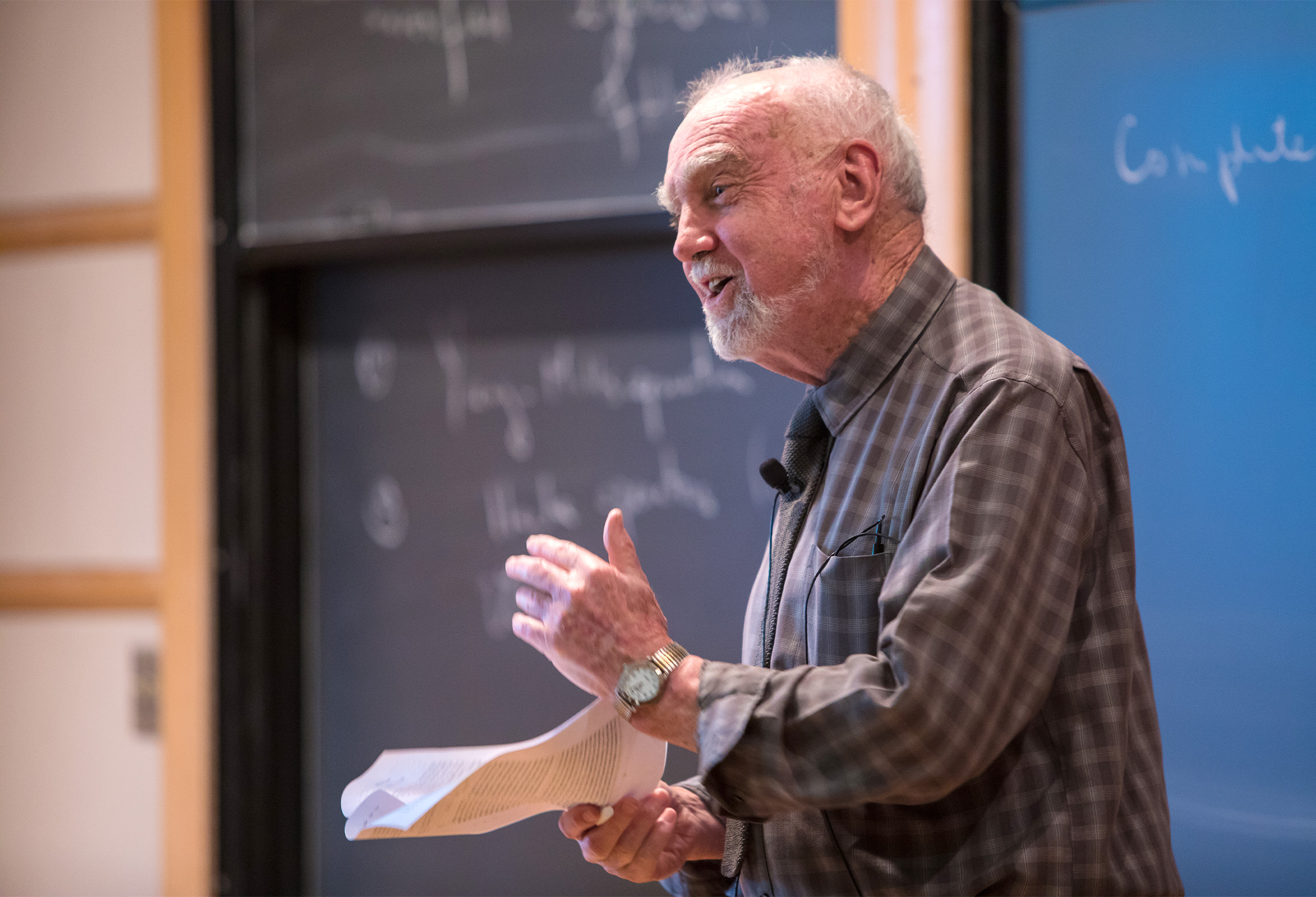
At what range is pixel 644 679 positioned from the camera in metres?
1.03

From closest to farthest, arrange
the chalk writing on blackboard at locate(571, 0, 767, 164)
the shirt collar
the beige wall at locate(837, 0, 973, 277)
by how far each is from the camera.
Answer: the shirt collar < the beige wall at locate(837, 0, 973, 277) < the chalk writing on blackboard at locate(571, 0, 767, 164)

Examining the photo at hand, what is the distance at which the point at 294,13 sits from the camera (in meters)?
2.25

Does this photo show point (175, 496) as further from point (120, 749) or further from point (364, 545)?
point (120, 749)

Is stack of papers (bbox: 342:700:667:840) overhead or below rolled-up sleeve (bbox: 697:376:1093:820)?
below

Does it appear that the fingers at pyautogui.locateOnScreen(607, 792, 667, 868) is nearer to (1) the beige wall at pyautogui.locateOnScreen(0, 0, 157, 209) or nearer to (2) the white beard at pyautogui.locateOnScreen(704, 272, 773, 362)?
(2) the white beard at pyautogui.locateOnScreen(704, 272, 773, 362)

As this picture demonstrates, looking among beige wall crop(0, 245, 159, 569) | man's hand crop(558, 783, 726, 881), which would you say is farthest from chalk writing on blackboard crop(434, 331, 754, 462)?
man's hand crop(558, 783, 726, 881)

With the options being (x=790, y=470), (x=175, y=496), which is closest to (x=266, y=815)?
(x=175, y=496)

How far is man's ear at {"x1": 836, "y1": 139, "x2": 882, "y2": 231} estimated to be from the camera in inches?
47.6

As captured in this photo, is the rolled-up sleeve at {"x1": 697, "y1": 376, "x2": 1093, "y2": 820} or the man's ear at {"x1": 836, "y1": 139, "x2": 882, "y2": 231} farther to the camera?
the man's ear at {"x1": 836, "y1": 139, "x2": 882, "y2": 231}

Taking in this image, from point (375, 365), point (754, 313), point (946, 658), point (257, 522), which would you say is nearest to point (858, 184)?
point (754, 313)

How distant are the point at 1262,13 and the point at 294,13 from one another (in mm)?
1780

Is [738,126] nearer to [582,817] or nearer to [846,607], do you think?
[846,607]

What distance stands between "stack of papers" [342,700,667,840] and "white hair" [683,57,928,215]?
2.19 ft

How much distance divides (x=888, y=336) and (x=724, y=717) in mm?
461
